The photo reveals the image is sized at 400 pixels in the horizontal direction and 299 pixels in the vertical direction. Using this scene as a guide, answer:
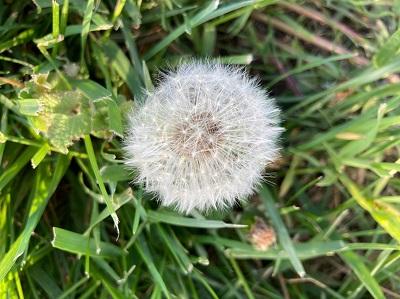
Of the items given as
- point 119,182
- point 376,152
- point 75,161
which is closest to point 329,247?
point 376,152

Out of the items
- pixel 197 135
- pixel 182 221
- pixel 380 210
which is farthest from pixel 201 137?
pixel 380 210

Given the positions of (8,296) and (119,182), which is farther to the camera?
(119,182)

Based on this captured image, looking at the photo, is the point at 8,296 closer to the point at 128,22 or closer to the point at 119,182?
the point at 119,182

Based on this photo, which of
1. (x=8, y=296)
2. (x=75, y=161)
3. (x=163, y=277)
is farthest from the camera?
(x=75, y=161)

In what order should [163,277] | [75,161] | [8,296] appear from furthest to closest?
1. [75,161]
2. [163,277]
3. [8,296]

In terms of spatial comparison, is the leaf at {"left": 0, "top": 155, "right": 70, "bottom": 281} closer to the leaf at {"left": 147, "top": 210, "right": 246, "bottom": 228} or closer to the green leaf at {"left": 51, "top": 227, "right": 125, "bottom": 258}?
the green leaf at {"left": 51, "top": 227, "right": 125, "bottom": 258}

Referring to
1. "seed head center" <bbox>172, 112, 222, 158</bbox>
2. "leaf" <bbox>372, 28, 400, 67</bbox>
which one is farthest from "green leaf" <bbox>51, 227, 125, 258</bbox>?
"leaf" <bbox>372, 28, 400, 67</bbox>

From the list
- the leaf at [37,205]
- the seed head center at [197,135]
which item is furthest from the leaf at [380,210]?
the leaf at [37,205]
